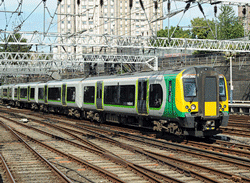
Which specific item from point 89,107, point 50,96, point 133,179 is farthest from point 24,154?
point 50,96

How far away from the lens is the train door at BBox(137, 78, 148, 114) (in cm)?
1738

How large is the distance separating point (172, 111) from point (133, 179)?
19.9ft

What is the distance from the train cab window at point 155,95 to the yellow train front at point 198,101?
140 cm

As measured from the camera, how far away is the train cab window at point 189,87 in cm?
1474

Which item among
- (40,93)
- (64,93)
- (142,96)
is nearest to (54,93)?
(64,93)

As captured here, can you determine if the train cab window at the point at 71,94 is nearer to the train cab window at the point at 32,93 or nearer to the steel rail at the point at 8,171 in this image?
the train cab window at the point at 32,93

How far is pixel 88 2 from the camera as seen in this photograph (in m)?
110

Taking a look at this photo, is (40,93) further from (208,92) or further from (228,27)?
(228,27)

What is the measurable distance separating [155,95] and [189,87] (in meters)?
2.11

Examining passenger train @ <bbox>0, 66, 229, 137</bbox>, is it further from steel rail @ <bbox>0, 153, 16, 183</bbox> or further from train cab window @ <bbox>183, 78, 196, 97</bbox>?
steel rail @ <bbox>0, 153, 16, 183</bbox>

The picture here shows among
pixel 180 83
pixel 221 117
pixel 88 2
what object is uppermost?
pixel 88 2

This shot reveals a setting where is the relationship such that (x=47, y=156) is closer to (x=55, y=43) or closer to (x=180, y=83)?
(x=180, y=83)

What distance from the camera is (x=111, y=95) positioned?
2098 centimetres

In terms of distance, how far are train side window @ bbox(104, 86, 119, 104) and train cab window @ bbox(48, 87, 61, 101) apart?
9.53m
